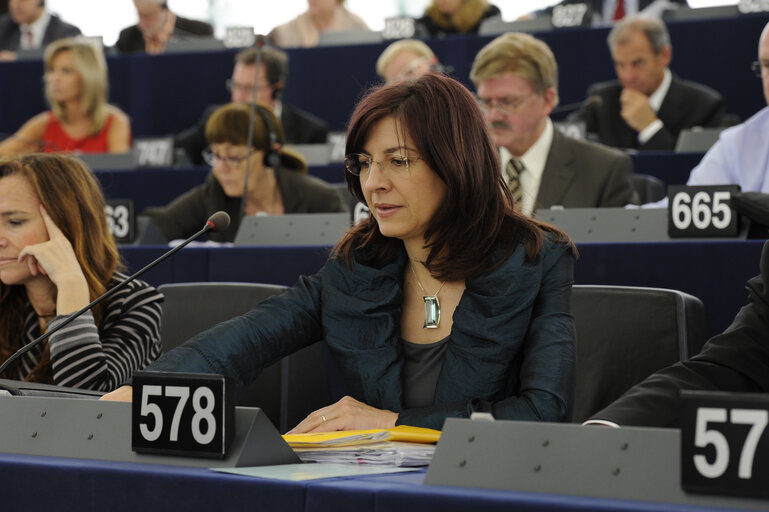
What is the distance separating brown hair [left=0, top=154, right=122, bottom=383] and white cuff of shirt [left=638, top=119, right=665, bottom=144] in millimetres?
3209

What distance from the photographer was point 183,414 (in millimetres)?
1205

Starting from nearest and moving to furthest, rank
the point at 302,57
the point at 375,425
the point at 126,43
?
the point at 375,425
the point at 302,57
the point at 126,43

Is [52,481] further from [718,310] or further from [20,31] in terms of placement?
[20,31]

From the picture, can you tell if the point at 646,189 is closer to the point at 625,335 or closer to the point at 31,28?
the point at 625,335

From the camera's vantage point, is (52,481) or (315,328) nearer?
(52,481)

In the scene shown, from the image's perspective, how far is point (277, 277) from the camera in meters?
2.84

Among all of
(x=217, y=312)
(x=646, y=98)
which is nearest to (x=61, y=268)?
(x=217, y=312)

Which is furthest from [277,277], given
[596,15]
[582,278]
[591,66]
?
[596,15]

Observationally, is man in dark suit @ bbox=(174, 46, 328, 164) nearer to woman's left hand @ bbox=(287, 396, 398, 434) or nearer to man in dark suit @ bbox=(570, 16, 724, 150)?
man in dark suit @ bbox=(570, 16, 724, 150)

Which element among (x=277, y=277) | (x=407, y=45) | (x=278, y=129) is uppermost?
(x=407, y=45)

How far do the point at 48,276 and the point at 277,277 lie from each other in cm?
79

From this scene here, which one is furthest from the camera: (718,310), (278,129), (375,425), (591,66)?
(591,66)

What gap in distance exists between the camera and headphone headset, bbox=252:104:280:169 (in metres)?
3.91

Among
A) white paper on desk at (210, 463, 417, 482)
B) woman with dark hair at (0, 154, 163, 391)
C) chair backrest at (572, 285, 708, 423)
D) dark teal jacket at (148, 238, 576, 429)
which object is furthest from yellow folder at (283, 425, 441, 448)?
woman with dark hair at (0, 154, 163, 391)
